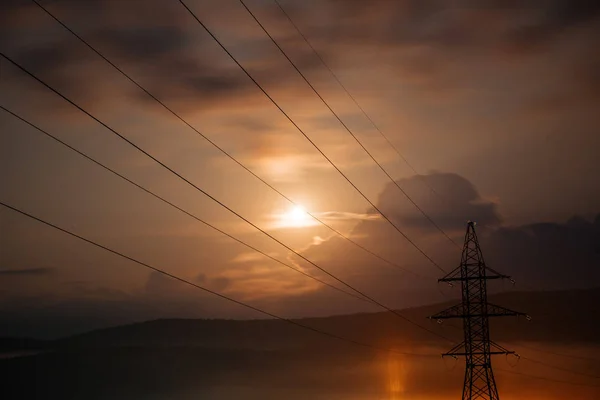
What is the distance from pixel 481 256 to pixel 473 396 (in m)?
10.4

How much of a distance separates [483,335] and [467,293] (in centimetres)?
386

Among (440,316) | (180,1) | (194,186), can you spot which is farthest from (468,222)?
(180,1)

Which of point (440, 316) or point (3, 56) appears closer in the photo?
point (3, 56)

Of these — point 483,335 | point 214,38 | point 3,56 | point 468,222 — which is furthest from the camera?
point 468,222

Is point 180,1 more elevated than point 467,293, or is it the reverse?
point 467,293

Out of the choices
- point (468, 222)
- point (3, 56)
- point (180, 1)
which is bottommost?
point (3, 56)

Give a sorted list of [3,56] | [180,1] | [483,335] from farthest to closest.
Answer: [483,335], [180,1], [3,56]

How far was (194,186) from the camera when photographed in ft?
139

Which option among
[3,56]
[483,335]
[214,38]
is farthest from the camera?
[483,335]

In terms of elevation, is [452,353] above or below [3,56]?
above

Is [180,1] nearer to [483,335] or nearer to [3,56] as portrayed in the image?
[3,56]

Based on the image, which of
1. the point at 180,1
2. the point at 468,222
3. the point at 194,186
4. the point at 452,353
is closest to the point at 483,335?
the point at 452,353

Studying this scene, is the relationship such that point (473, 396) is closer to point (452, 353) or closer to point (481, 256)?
point (452, 353)

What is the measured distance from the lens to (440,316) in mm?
73438
